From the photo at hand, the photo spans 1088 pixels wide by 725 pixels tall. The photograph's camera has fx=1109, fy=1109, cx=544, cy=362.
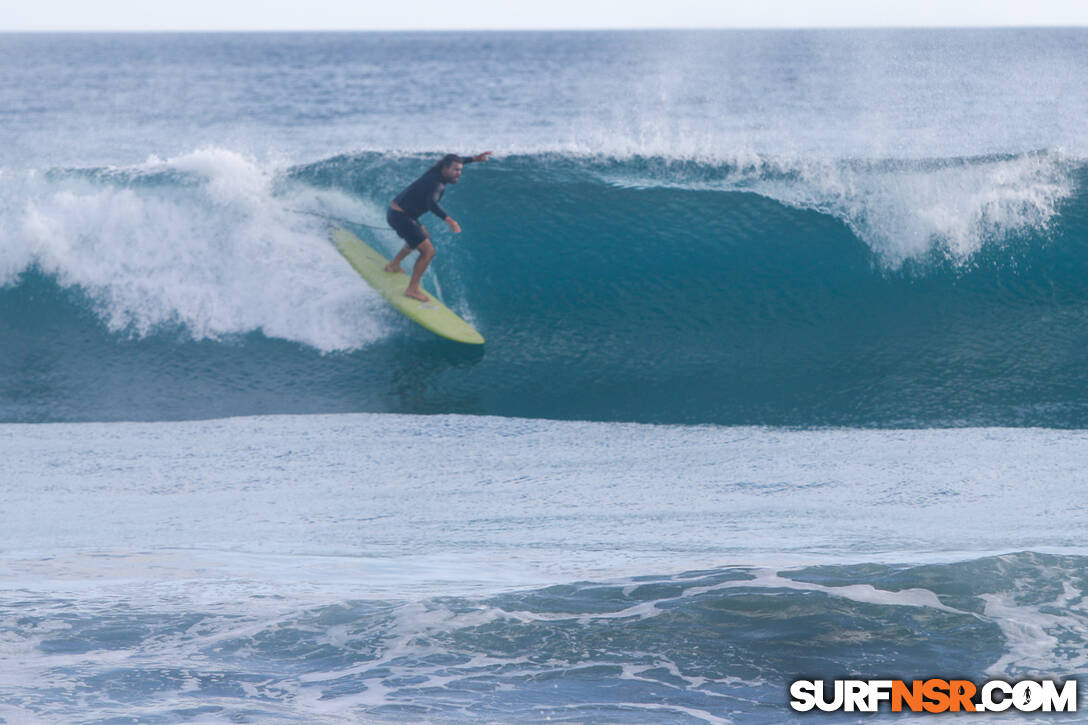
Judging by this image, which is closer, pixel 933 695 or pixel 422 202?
pixel 933 695

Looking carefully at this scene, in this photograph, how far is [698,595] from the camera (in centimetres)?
489

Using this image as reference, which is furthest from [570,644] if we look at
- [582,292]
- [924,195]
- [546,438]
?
[924,195]

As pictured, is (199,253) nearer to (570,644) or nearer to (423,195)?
(423,195)

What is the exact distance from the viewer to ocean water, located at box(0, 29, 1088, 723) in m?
4.43

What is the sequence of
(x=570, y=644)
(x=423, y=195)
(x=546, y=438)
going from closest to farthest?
(x=570, y=644), (x=546, y=438), (x=423, y=195)

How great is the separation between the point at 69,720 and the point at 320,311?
6639 millimetres

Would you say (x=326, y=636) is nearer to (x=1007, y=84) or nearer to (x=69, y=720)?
(x=69, y=720)

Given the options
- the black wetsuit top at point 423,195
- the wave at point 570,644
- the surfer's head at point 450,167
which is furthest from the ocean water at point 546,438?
the surfer's head at point 450,167

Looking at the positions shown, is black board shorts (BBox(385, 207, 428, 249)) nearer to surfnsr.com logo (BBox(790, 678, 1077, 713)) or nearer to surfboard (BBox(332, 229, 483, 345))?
surfboard (BBox(332, 229, 483, 345))

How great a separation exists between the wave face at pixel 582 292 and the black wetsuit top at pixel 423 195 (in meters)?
1.08

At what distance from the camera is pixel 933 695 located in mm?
4098

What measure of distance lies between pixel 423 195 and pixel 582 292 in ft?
6.89

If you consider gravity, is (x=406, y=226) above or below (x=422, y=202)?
below

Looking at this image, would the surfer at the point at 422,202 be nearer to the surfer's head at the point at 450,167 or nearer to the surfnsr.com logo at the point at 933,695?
the surfer's head at the point at 450,167
